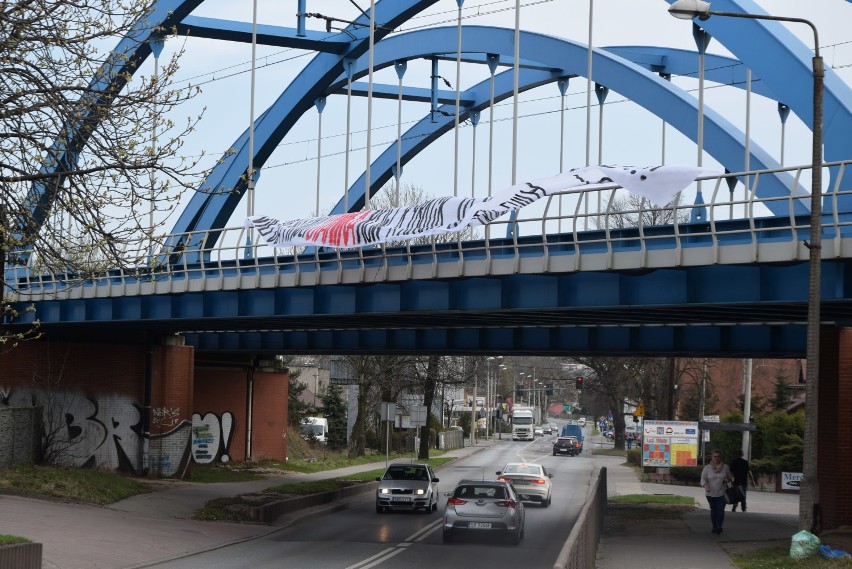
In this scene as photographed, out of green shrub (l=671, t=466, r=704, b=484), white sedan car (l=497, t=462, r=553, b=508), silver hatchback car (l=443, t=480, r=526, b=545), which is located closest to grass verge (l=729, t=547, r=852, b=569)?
silver hatchback car (l=443, t=480, r=526, b=545)

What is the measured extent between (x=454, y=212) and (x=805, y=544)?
10448mm

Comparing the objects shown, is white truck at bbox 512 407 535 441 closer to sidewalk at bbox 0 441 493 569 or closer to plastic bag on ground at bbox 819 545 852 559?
sidewalk at bbox 0 441 493 569

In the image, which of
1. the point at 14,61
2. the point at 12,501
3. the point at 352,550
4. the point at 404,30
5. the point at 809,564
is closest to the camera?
the point at 14,61

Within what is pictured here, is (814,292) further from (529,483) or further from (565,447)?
(565,447)

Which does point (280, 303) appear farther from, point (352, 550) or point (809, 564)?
point (809, 564)

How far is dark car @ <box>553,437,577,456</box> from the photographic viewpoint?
81.9 metres

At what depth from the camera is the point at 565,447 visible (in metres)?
82.2

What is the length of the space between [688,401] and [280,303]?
159 feet

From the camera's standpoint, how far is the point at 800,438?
149 ft

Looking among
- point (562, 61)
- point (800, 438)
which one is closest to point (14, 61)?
point (562, 61)

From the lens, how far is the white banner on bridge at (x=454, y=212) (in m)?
22.1

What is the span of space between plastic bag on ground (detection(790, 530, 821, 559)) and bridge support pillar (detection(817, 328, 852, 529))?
4.92 m

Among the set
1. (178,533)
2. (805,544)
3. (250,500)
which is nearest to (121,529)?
(178,533)

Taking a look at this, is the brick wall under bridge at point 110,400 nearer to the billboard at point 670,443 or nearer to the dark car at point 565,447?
the billboard at point 670,443
